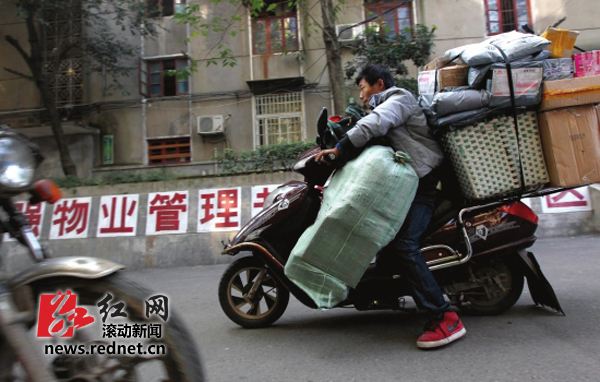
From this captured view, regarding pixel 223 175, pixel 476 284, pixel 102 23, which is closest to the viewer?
pixel 476 284

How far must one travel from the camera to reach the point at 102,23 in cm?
1219

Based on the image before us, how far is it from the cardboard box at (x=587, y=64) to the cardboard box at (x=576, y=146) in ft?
0.81

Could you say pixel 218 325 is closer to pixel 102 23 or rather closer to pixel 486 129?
pixel 486 129

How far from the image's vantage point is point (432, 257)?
2891mm

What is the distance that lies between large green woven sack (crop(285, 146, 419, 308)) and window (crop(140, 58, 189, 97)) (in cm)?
1144

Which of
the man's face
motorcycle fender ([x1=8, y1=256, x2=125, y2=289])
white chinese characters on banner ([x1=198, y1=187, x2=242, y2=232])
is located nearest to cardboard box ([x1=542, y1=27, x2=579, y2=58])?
the man's face

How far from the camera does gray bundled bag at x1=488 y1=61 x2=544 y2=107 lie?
2.74 metres

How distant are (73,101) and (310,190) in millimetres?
12117

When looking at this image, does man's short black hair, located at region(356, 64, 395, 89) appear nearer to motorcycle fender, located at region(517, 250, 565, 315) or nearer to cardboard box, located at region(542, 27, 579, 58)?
cardboard box, located at region(542, 27, 579, 58)

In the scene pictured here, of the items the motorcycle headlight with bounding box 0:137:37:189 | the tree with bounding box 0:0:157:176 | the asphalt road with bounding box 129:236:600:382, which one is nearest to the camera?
the motorcycle headlight with bounding box 0:137:37:189

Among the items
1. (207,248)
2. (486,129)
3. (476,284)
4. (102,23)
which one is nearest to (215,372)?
(476,284)

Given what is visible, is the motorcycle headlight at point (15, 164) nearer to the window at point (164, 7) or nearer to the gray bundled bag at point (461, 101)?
the gray bundled bag at point (461, 101)

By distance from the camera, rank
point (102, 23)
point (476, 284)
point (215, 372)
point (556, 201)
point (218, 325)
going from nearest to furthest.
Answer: point (215, 372) < point (476, 284) < point (218, 325) < point (556, 201) < point (102, 23)

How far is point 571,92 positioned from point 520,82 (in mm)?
320
